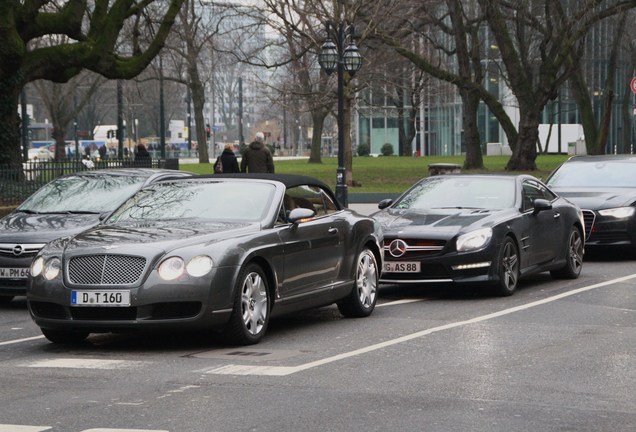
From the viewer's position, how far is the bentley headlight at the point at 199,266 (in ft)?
32.6

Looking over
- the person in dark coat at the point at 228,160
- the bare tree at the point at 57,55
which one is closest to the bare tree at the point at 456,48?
the person in dark coat at the point at 228,160

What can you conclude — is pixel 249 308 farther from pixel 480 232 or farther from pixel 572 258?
pixel 572 258

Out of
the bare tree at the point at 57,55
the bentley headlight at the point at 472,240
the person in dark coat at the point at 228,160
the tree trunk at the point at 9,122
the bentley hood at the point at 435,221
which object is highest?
the bare tree at the point at 57,55

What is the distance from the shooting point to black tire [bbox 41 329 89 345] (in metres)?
10.6

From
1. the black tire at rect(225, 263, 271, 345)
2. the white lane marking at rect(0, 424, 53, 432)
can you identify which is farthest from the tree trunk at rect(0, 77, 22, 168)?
the white lane marking at rect(0, 424, 53, 432)

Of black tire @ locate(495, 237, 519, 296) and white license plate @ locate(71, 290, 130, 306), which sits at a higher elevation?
white license plate @ locate(71, 290, 130, 306)

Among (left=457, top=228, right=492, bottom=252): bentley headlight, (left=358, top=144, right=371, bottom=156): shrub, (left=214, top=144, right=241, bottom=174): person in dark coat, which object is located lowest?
(left=358, top=144, right=371, bottom=156): shrub

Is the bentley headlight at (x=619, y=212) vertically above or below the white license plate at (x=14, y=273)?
above

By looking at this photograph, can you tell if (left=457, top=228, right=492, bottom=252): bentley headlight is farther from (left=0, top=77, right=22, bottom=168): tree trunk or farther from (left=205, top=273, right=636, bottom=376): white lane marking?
(left=0, top=77, right=22, bottom=168): tree trunk

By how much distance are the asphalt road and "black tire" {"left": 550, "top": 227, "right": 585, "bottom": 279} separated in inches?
123

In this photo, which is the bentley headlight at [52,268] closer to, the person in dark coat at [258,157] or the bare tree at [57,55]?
the person in dark coat at [258,157]

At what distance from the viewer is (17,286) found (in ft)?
44.4

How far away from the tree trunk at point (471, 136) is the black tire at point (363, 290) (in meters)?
38.4

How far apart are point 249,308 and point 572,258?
722 centimetres
